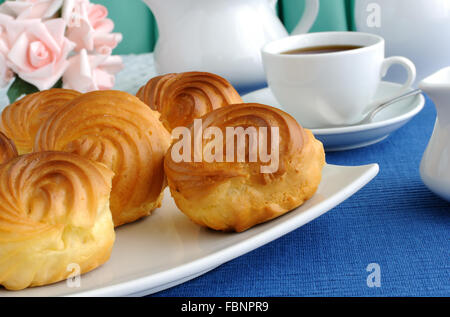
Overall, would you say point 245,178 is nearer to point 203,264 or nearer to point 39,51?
point 203,264

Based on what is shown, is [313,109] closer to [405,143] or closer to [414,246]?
[405,143]

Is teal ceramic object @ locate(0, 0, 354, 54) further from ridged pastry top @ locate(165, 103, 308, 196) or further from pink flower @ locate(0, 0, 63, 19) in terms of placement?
ridged pastry top @ locate(165, 103, 308, 196)

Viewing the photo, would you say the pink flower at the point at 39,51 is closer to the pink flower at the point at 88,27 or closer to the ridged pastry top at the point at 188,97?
the pink flower at the point at 88,27

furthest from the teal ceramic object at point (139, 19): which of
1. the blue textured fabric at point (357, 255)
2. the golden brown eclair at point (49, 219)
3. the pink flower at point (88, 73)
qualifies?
the golden brown eclair at point (49, 219)

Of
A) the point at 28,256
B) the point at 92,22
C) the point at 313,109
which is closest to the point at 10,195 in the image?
A: the point at 28,256

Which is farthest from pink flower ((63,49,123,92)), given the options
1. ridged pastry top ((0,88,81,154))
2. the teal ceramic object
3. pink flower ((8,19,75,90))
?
the teal ceramic object
